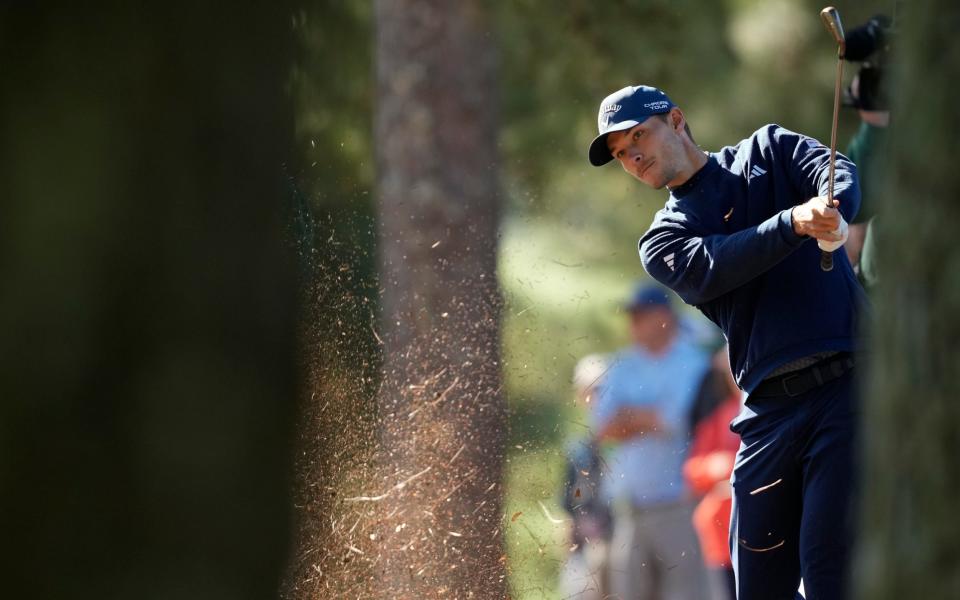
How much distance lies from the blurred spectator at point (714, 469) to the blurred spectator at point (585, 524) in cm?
47

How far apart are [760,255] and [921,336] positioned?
1.78m

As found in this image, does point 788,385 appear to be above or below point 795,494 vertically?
above

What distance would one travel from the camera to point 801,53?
1012 cm

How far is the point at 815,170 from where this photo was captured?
3613mm

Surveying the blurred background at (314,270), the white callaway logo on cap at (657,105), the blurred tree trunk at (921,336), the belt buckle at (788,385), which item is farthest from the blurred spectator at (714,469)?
the blurred tree trunk at (921,336)

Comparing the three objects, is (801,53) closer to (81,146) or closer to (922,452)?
(81,146)

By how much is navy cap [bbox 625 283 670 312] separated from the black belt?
8.16 feet

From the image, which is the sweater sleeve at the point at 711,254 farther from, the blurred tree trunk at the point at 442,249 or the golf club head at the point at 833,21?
the blurred tree trunk at the point at 442,249

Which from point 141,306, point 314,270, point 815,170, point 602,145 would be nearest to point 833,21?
point 815,170

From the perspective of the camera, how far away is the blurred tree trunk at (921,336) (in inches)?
62.7

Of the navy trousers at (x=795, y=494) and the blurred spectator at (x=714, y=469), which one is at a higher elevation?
the navy trousers at (x=795, y=494)

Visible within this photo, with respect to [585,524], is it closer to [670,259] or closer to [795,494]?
[795,494]

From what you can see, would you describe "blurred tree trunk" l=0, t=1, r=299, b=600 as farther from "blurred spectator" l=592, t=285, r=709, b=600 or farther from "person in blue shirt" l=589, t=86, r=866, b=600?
"blurred spectator" l=592, t=285, r=709, b=600

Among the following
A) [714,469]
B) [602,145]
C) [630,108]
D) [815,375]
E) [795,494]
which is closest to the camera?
[815,375]
